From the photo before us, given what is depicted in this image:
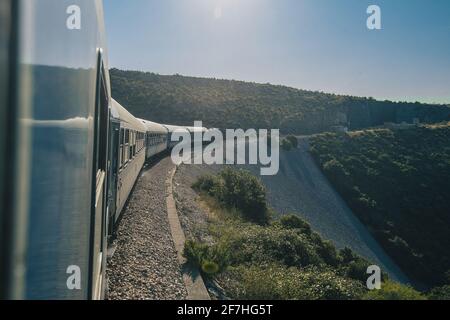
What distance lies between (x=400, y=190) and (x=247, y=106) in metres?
47.1

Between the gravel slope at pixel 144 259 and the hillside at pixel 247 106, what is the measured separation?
58106 mm

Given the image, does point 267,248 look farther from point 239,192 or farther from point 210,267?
point 239,192

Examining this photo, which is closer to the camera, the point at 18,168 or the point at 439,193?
the point at 18,168

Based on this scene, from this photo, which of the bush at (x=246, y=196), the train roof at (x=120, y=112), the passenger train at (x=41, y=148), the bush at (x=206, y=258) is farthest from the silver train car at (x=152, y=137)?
the passenger train at (x=41, y=148)

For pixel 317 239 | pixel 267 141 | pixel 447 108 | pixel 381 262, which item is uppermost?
pixel 447 108

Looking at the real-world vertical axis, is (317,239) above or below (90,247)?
below

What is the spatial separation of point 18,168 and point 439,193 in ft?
152

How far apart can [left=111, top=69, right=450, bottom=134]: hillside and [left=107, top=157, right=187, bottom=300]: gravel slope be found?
191 feet

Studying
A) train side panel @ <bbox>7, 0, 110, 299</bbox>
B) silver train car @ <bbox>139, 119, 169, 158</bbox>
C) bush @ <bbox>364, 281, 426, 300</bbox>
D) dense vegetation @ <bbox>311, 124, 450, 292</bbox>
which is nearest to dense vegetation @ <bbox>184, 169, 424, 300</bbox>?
bush @ <bbox>364, 281, 426, 300</bbox>

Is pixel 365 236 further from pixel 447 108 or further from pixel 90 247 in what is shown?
pixel 447 108

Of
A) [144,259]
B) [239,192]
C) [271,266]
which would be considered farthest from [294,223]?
[144,259]

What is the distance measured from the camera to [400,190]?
40.8 meters

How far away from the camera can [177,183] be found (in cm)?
1911

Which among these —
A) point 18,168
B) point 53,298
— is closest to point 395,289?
point 53,298
